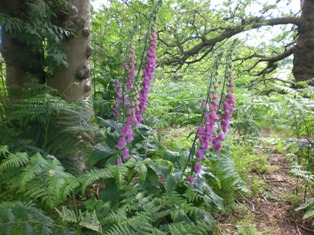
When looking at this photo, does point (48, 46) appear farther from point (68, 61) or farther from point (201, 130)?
point (201, 130)

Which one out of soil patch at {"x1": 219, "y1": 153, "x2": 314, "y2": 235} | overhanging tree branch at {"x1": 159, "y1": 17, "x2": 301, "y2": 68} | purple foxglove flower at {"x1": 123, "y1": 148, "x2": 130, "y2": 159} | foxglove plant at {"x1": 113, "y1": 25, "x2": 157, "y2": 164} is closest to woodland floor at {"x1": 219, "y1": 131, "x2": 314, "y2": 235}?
soil patch at {"x1": 219, "y1": 153, "x2": 314, "y2": 235}

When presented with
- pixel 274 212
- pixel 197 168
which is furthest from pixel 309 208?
pixel 197 168

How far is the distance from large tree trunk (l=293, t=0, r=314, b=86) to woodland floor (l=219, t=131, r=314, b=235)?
414 centimetres

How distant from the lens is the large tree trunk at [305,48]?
6.73m

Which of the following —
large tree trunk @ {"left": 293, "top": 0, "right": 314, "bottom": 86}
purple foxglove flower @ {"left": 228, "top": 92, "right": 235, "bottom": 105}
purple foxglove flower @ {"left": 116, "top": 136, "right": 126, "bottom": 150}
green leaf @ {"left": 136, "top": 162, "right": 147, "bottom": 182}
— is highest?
large tree trunk @ {"left": 293, "top": 0, "right": 314, "bottom": 86}

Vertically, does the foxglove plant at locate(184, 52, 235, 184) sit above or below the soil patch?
above

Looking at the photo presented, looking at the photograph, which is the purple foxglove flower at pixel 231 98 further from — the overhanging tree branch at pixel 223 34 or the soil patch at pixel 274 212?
the overhanging tree branch at pixel 223 34

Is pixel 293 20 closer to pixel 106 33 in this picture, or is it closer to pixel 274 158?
pixel 274 158

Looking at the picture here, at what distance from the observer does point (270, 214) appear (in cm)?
283

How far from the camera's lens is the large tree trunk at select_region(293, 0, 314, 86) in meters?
6.73

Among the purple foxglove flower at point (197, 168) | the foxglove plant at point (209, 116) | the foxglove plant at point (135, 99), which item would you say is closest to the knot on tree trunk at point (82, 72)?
the foxglove plant at point (135, 99)

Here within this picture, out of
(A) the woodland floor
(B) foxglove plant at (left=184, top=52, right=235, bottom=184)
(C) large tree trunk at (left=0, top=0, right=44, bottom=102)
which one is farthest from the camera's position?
(C) large tree trunk at (left=0, top=0, right=44, bottom=102)

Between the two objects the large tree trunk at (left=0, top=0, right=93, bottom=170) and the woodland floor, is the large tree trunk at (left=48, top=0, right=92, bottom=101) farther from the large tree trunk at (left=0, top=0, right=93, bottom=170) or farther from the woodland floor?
the woodland floor

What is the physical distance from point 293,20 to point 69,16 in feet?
21.2
